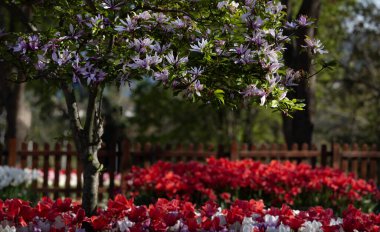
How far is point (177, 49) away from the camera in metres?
4.32

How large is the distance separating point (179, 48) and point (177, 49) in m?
0.06

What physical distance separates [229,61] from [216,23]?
34cm

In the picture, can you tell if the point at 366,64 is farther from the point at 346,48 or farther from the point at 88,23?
the point at 88,23

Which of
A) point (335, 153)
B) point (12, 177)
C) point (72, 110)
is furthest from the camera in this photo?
point (335, 153)

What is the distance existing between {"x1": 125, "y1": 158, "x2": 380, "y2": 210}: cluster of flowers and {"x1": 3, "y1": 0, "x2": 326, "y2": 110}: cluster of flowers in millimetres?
4101

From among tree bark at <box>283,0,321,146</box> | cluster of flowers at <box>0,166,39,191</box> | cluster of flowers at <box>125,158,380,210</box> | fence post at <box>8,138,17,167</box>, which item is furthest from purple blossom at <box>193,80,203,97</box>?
fence post at <box>8,138,17,167</box>

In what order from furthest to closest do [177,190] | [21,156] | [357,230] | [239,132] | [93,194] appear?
[239,132]
[21,156]
[177,190]
[93,194]
[357,230]

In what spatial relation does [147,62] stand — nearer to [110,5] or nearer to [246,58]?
[110,5]

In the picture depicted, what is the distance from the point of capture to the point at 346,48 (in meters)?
22.8

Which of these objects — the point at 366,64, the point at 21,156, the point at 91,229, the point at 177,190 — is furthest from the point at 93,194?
the point at 366,64

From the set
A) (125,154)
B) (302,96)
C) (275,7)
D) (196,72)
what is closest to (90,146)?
(196,72)

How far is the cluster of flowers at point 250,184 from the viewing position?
8375 millimetres

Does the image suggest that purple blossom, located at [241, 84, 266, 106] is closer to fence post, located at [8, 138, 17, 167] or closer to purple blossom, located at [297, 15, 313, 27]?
purple blossom, located at [297, 15, 313, 27]

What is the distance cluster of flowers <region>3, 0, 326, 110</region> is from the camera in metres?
3.79
